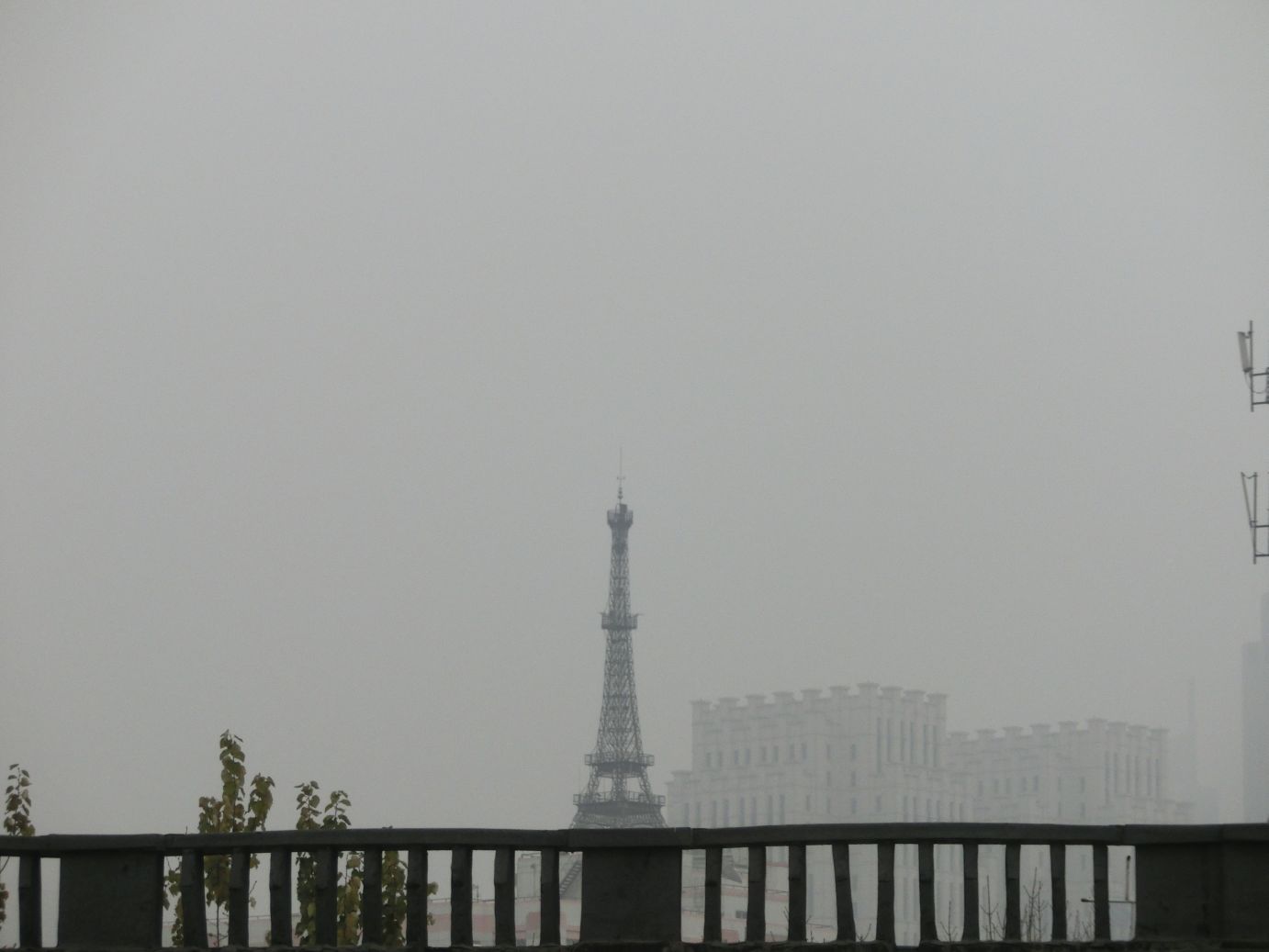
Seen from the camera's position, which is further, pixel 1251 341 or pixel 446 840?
pixel 1251 341

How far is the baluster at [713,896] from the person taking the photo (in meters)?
13.1

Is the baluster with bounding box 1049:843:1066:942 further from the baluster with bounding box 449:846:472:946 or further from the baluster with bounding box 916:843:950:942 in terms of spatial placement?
the baluster with bounding box 449:846:472:946

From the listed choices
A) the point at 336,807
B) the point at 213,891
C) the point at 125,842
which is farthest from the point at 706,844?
the point at 336,807

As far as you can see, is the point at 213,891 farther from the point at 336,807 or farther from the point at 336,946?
the point at 336,946

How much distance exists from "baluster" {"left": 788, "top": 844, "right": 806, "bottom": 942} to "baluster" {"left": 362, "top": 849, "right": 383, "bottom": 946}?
112 inches

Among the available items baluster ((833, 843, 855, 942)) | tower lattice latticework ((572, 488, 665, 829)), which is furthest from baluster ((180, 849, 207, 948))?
tower lattice latticework ((572, 488, 665, 829))

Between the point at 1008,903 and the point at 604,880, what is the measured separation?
9.24ft

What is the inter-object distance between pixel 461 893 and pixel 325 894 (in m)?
0.95

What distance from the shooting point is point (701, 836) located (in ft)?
43.1

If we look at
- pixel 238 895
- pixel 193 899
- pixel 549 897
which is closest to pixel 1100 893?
pixel 549 897

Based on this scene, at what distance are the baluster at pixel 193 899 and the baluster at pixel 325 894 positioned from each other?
88 centimetres

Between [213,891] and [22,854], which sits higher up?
[22,854]

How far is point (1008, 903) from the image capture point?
40.9 ft

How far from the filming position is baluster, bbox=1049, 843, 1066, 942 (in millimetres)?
12859
